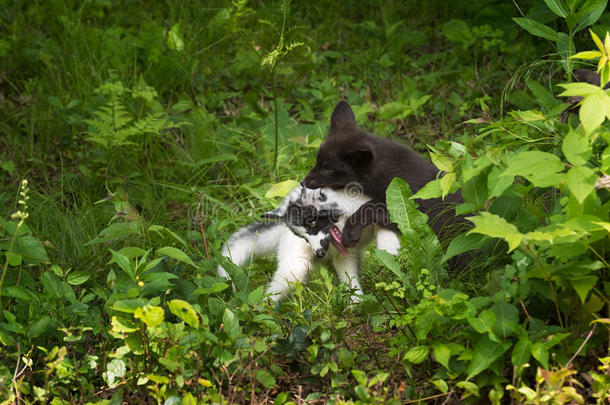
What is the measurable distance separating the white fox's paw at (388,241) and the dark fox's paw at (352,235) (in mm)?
111

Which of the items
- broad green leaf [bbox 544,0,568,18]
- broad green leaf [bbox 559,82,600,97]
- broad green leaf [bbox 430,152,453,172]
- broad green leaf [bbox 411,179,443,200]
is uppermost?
broad green leaf [bbox 544,0,568,18]

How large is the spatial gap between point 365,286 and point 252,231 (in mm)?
811

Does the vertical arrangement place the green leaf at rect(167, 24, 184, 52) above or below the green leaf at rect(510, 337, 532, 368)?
below

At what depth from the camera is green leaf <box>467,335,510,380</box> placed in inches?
94.4

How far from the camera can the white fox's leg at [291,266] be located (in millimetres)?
3672

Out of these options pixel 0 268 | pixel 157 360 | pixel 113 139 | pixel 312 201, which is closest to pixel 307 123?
pixel 113 139

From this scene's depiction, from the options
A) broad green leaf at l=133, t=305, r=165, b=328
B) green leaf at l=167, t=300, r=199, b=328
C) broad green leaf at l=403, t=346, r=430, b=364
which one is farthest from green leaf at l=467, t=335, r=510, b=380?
broad green leaf at l=133, t=305, r=165, b=328

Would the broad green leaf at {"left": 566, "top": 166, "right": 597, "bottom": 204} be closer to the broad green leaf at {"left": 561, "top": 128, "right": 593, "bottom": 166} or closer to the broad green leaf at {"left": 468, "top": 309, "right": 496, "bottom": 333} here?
the broad green leaf at {"left": 561, "top": 128, "right": 593, "bottom": 166}

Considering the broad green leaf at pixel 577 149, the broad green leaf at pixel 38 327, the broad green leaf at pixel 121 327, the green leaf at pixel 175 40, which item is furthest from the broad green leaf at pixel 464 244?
the green leaf at pixel 175 40

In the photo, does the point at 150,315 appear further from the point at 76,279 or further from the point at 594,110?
the point at 594,110

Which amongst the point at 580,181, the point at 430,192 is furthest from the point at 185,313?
the point at 580,181

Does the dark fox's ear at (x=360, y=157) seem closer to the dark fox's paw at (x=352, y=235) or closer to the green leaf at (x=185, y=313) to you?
the dark fox's paw at (x=352, y=235)

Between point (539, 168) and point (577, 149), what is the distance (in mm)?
134

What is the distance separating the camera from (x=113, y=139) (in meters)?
4.79
